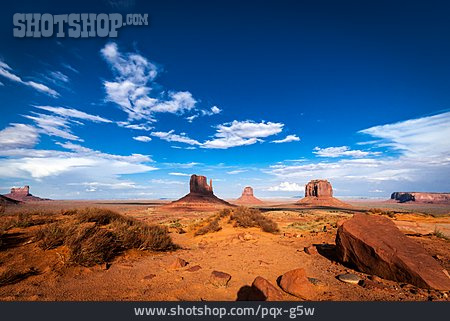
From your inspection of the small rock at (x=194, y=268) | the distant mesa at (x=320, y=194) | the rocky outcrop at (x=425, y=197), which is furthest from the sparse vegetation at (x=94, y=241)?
the rocky outcrop at (x=425, y=197)

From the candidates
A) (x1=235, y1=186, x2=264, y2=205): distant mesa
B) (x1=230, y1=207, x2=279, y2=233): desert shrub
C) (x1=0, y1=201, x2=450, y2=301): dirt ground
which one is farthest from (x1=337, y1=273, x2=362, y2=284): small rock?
(x1=235, y1=186, x2=264, y2=205): distant mesa

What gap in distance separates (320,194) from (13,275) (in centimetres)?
12951

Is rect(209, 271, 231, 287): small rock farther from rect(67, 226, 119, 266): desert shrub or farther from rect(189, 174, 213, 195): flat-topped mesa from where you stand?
rect(189, 174, 213, 195): flat-topped mesa

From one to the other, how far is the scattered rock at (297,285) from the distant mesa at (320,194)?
11541 centimetres

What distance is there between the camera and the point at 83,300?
410cm

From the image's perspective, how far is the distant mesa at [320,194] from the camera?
112812 millimetres

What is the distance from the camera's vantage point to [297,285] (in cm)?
452

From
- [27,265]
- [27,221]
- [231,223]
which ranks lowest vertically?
[231,223]

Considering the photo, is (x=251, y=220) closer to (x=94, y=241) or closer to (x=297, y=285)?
(x=94, y=241)

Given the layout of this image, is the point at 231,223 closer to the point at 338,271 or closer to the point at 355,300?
the point at 338,271

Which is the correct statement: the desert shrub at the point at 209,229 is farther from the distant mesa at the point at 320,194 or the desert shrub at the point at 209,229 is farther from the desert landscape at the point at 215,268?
the distant mesa at the point at 320,194

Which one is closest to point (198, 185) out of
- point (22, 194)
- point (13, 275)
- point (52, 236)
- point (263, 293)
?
point (52, 236)
